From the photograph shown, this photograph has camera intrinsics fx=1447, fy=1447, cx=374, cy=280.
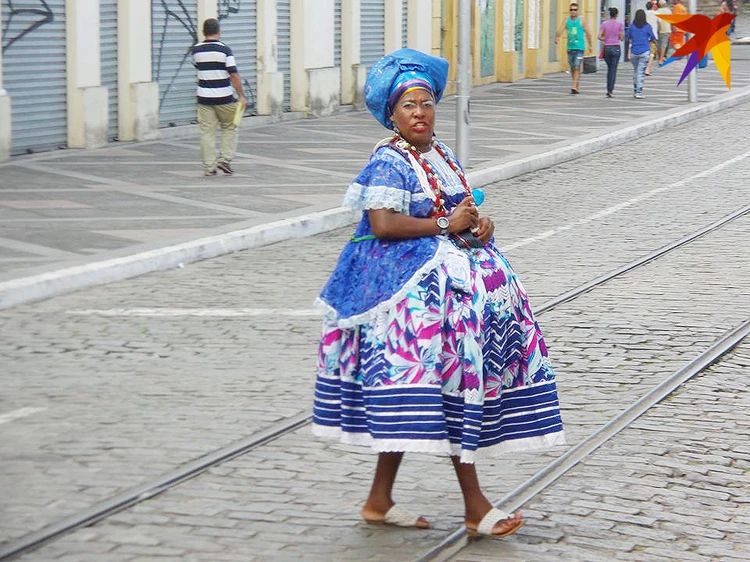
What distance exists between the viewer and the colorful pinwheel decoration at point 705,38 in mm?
2703

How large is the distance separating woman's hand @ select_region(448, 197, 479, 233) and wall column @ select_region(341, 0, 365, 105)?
20223 mm

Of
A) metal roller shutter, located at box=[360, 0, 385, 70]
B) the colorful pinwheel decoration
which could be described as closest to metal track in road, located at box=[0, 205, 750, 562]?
the colorful pinwheel decoration

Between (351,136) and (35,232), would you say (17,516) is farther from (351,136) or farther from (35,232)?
(351,136)

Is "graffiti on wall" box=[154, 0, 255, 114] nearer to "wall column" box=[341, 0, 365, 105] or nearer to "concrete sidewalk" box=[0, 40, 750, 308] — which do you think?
"concrete sidewalk" box=[0, 40, 750, 308]

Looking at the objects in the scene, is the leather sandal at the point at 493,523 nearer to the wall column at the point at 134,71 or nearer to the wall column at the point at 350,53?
the wall column at the point at 134,71

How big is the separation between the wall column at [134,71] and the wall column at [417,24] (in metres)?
8.81

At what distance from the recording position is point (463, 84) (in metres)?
17.0

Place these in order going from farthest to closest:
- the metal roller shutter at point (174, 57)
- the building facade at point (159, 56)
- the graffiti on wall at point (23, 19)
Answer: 1. the metal roller shutter at point (174, 57)
2. the building facade at point (159, 56)
3. the graffiti on wall at point (23, 19)

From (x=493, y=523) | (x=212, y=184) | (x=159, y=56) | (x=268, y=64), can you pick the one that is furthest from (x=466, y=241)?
(x=268, y=64)

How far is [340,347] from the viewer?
479 centimetres

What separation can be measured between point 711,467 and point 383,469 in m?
1.52

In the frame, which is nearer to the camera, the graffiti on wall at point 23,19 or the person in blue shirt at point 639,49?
the graffiti on wall at point 23,19

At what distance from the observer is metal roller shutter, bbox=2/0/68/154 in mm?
17078

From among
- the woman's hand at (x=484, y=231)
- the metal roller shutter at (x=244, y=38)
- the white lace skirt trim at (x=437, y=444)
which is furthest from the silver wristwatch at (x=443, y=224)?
the metal roller shutter at (x=244, y=38)
